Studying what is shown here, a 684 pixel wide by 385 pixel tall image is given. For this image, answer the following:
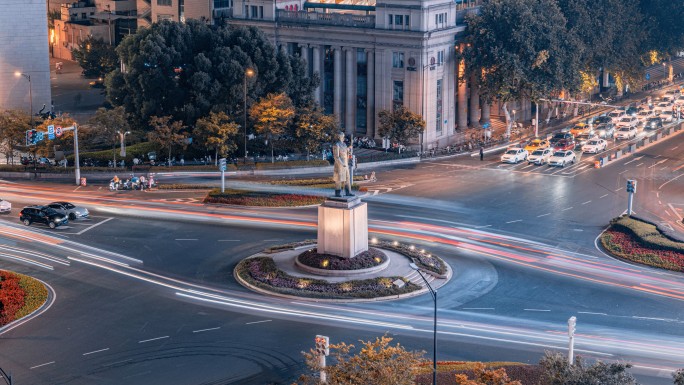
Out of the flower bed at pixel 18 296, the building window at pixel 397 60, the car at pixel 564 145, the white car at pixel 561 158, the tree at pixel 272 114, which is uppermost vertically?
the building window at pixel 397 60

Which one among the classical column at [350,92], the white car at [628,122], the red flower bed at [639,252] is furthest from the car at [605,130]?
the red flower bed at [639,252]

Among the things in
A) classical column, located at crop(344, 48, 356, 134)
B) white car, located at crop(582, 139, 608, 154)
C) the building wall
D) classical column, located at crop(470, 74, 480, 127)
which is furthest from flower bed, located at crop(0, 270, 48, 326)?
classical column, located at crop(470, 74, 480, 127)

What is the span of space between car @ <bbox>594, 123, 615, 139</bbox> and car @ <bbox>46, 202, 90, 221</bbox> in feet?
223

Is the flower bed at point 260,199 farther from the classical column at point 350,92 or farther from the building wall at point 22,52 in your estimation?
the building wall at point 22,52

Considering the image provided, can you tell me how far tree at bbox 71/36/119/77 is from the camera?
150m

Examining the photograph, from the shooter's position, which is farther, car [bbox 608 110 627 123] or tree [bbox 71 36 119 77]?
tree [bbox 71 36 119 77]

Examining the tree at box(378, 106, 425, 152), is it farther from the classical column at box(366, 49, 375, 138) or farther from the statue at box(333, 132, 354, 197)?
the statue at box(333, 132, 354, 197)

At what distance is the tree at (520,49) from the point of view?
378 ft

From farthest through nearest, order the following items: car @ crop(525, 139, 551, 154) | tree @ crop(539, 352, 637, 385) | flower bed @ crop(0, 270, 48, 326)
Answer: car @ crop(525, 139, 551, 154) < flower bed @ crop(0, 270, 48, 326) < tree @ crop(539, 352, 637, 385)

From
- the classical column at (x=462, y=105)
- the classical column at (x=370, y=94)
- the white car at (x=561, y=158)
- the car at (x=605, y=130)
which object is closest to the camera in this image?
the white car at (x=561, y=158)

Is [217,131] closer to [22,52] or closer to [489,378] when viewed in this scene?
[22,52]

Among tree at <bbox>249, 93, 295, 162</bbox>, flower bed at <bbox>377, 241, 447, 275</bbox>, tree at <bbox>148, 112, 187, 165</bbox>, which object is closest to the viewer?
flower bed at <bbox>377, 241, 447, 275</bbox>

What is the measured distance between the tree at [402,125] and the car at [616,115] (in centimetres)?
3180

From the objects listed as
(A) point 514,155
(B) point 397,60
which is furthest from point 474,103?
(A) point 514,155
